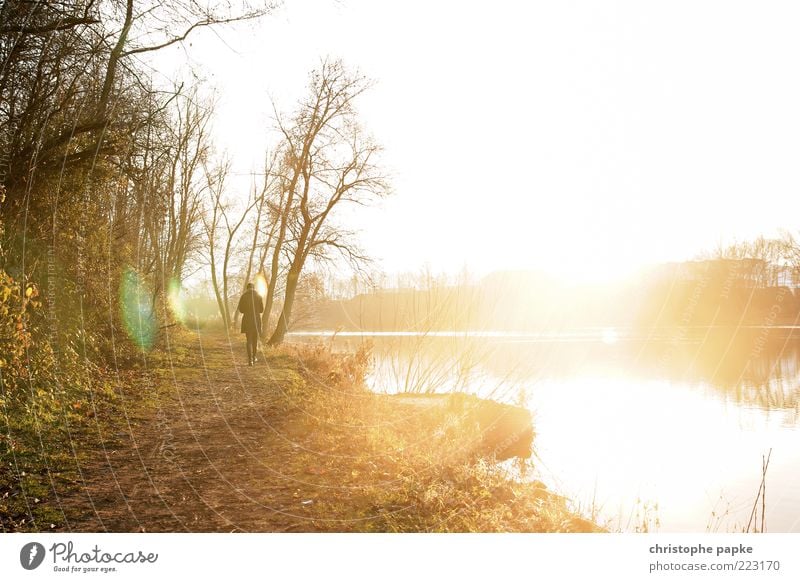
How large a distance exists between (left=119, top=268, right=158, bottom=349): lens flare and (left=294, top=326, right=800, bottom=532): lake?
5590 millimetres

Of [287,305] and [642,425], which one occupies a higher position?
[287,305]

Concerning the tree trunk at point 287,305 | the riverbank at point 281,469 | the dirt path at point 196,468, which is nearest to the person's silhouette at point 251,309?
the riverbank at point 281,469

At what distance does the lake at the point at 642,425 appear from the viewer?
9430 mm

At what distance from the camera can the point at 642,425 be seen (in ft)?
52.4

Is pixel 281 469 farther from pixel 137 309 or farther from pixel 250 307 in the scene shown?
pixel 137 309

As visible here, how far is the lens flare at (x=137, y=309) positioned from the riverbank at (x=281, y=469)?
10.3 ft

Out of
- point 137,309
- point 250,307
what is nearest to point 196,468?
point 250,307

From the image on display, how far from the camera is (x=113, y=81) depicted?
698 cm

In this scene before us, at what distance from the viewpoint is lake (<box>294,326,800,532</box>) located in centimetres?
943

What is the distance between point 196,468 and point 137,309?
10486 mm

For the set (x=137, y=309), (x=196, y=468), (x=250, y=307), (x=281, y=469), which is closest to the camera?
(x=196, y=468)

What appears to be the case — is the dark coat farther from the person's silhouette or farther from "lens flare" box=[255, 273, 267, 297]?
"lens flare" box=[255, 273, 267, 297]

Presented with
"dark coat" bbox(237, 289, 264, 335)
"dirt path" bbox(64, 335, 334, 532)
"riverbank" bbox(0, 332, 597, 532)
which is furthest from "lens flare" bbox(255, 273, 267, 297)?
"dirt path" bbox(64, 335, 334, 532)

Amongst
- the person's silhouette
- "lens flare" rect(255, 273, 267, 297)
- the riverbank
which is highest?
"lens flare" rect(255, 273, 267, 297)
